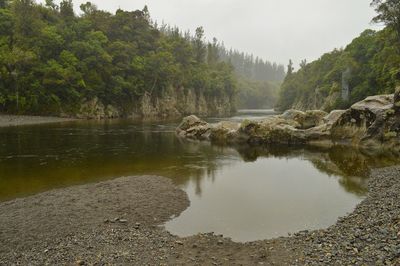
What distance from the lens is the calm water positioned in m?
14.2

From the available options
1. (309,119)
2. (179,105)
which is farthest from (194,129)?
(179,105)

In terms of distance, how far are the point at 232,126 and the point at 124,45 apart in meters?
54.2

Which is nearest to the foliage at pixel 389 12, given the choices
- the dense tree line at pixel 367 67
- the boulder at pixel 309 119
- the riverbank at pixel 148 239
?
the dense tree line at pixel 367 67

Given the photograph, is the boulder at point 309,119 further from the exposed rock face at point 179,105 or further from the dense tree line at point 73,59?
the exposed rock face at point 179,105

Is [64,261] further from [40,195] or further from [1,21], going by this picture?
[1,21]

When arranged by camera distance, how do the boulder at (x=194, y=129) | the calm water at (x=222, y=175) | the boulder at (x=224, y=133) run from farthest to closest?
the boulder at (x=194, y=129) < the boulder at (x=224, y=133) < the calm water at (x=222, y=175)

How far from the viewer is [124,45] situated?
286 ft

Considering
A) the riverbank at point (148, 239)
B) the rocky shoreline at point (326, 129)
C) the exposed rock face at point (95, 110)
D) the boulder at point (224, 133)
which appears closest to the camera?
the riverbank at point (148, 239)

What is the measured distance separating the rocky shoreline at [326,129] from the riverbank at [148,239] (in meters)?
21.1

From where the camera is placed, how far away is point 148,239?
1159cm

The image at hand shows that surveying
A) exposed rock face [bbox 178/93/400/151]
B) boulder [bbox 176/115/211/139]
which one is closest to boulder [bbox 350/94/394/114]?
exposed rock face [bbox 178/93/400/151]

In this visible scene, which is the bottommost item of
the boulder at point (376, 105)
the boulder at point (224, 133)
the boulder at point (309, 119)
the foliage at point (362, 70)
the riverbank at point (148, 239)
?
the riverbank at point (148, 239)

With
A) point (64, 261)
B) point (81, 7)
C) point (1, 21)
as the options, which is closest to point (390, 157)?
point (64, 261)

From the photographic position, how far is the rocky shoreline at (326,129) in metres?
34.2
